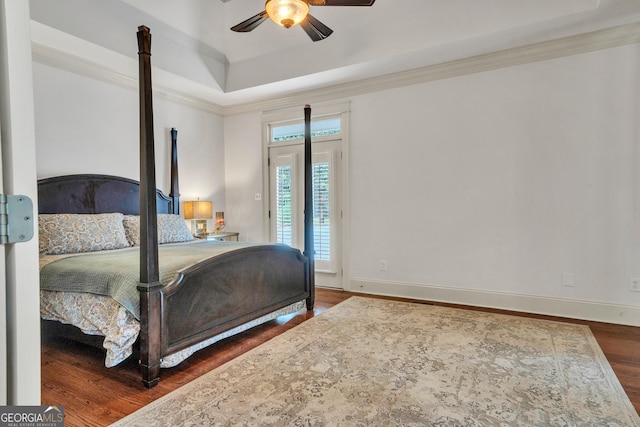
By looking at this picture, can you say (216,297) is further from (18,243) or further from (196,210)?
(196,210)

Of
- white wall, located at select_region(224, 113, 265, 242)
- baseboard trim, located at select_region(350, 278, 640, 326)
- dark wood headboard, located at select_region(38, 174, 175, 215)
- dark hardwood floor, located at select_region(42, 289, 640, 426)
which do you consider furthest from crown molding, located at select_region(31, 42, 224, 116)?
baseboard trim, located at select_region(350, 278, 640, 326)

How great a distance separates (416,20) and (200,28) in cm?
258

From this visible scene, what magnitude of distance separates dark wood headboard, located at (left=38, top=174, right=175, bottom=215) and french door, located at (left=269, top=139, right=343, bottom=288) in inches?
75.7

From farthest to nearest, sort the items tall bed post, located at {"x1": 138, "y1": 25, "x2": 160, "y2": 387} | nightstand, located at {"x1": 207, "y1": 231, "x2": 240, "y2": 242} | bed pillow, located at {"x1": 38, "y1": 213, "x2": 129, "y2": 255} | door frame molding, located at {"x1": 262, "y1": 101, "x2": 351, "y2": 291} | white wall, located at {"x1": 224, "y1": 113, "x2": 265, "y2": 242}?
white wall, located at {"x1": 224, "y1": 113, "x2": 265, "y2": 242} → nightstand, located at {"x1": 207, "y1": 231, "x2": 240, "y2": 242} → door frame molding, located at {"x1": 262, "y1": 101, "x2": 351, "y2": 291} → bed pillow, located at {"x1": 38, "y1": 213, "x2": 129, "y2": 255} → tall bed post, located at {"x1": 138, "y1": 25, "x2": 160, "y2": 387}

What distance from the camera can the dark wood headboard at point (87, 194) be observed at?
3.51 m

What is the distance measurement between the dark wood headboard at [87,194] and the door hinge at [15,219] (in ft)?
11.3

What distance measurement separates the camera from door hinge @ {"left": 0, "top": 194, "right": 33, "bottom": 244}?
65 centimetres

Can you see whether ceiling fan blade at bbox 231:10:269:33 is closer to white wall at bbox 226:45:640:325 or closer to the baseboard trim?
white wall at bbox 226:45:640:325

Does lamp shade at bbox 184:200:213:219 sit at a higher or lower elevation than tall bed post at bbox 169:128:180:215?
lower

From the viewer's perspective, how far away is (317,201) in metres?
5.00

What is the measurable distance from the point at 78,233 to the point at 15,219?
10.3 ft

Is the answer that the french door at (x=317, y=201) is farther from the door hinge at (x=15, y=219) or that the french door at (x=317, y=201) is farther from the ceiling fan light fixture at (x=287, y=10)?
the door hinge at (x=15, y=219)

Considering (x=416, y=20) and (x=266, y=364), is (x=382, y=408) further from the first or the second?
(x=416, y=20)

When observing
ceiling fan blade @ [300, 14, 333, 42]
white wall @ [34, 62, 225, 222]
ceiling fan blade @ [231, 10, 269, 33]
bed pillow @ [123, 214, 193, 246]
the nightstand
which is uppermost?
ceiling fan blade @ [231, 10, 269, 33]
